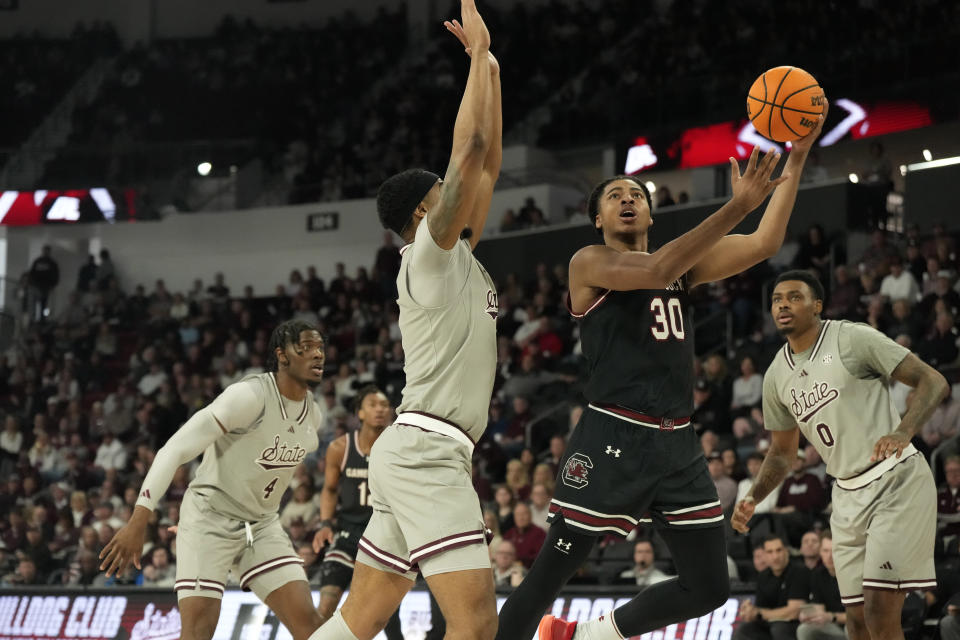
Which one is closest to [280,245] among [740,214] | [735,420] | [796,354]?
[735,420]

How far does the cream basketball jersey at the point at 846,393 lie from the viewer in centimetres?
636

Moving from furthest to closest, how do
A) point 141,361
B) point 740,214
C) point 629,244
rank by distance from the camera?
point 141,361
point 629,244
point 740,214

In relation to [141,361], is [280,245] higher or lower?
higher

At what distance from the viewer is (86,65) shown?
29.3 metres

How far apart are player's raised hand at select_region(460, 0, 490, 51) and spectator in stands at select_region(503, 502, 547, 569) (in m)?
7.33

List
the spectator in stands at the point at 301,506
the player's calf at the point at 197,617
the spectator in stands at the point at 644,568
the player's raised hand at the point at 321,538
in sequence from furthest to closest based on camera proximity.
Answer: the spectator in stands at the point at 301,506 → the spectator in stands at the point at 644,568 → the player's raised hand at the point at 321,538 → the player's calf at the point at 197,617

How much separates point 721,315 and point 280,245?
1081 cm

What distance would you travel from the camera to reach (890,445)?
5.80m

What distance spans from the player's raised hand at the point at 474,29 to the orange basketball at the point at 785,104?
5.15 feet

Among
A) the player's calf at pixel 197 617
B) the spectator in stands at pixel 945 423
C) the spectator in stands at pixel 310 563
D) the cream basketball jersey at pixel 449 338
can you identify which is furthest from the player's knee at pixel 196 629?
the spectator in stands at pixel 945 423

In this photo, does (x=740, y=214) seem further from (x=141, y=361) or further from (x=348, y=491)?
(x=141, y=361)

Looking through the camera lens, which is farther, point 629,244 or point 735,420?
point 735,420

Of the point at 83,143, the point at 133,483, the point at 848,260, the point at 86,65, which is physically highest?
the point at 86,65

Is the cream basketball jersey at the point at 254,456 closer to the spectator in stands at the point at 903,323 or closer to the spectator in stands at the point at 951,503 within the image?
the spectator in stands at the point at 951,503
